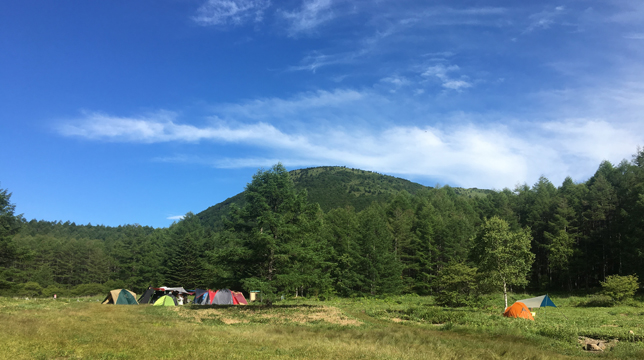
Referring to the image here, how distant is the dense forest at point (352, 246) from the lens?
30542 mm

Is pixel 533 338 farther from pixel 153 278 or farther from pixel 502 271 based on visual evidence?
pixel 153 278

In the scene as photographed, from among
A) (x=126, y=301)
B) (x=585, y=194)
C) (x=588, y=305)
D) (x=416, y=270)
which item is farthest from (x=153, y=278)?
(x=585, y=194)

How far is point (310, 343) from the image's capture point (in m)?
13.4

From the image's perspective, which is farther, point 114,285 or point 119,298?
point 114,285

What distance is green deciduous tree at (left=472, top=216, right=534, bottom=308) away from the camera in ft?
104

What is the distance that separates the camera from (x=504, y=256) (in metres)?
32.1

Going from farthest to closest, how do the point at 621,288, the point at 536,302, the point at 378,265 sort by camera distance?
the point at 378,265, the point at 621,288, the point at 536,302

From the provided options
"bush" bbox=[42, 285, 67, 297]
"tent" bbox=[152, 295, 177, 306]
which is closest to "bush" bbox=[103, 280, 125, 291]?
"bush" bbox=[42, 285, 67, 297]

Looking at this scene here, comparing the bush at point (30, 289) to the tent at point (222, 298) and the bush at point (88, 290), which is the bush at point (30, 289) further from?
the tent at point (222, 298)

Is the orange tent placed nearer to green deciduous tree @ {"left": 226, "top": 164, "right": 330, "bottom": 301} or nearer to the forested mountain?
green deciduous tree @ {"left": 226, "top": 164, "right": 330, "bottom": 301}

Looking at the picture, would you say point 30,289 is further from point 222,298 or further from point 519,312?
point 519,312

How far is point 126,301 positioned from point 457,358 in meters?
39.4

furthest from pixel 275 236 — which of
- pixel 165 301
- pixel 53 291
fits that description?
pixel 53 291

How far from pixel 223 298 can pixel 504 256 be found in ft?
101
